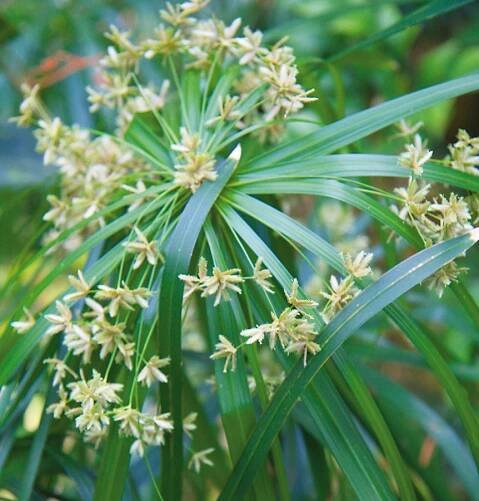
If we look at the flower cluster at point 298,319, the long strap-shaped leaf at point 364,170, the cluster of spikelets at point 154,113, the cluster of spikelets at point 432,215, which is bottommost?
the flower cluster at point 298,319

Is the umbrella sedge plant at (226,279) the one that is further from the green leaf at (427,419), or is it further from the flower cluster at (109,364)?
the green leaf at (427,419)

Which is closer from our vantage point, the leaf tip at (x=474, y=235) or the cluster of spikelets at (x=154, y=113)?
the leaf tip at (x=474, y=235)

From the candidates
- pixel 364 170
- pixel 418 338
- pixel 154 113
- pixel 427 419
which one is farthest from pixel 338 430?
pixel 427 419

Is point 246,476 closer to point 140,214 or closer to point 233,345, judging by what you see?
point 233,345

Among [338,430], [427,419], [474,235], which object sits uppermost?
[427,419]

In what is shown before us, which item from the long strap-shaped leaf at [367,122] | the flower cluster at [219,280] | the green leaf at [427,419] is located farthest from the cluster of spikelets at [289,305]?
the green leaf at [427,419]

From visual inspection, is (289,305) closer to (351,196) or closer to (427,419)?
(351,196)

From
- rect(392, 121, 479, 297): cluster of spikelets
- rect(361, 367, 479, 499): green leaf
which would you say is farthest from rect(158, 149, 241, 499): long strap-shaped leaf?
rect(361, 367, 479, 499): green leaf
